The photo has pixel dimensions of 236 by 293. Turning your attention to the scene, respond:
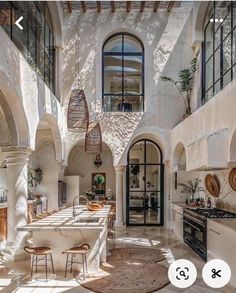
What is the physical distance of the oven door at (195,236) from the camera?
→ 807cm

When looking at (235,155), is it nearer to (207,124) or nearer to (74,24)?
(207,124)

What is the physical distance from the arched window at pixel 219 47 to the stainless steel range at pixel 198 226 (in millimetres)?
3261

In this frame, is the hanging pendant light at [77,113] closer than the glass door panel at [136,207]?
Yes

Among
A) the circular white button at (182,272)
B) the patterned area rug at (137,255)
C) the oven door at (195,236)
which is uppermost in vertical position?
the circular white button at (182,272)

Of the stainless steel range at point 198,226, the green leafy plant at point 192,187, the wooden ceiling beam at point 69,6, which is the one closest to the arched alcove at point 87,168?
the green leafy plant at point 192,187

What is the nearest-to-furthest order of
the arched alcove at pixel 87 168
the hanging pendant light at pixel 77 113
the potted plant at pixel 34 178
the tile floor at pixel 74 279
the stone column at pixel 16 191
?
the tile floor at pixel 74 279 → the stone column at pixel 16 191 → the hanging pendant light at pixel 77 113 → the potted plant at pixel 34 178 → the arched alcove at pixel 87 168

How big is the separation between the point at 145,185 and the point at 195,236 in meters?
5.15

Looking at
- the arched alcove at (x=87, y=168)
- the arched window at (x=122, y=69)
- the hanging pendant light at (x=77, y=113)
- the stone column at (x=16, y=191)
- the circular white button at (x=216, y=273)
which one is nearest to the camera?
the circular white button at (x=216, y=273)

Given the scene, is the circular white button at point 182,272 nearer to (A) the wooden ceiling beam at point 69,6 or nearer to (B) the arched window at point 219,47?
(B) the arched window at point 219,47

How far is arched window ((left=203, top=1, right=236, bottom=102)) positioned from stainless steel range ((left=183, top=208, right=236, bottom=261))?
326 centimetres

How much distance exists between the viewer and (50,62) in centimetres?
1245

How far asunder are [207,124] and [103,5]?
297 inches

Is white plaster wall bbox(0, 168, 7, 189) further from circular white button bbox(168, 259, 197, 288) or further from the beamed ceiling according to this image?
circular white button bbox(168, 259, 197, 288)

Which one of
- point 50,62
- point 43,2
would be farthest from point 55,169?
point 43,2
